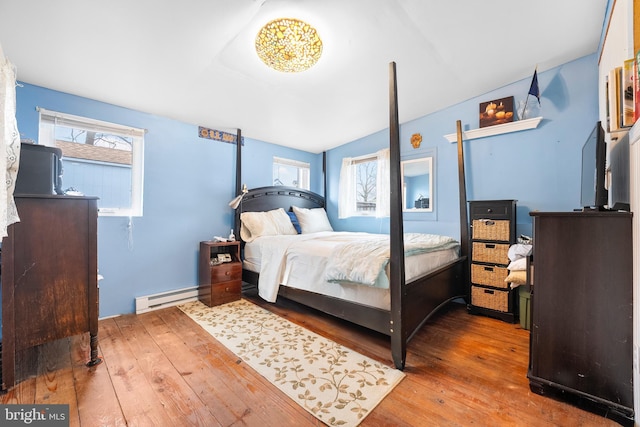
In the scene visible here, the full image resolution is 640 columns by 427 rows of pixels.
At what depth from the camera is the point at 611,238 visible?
127 cm

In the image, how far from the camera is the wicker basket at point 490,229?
Result: 2465mm

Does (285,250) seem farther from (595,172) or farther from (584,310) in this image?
(595,172)

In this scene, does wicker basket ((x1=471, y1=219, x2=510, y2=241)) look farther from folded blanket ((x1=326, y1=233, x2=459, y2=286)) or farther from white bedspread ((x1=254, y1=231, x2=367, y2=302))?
white bedspread ((x1=254, y1=231, x2=367, y2=302))

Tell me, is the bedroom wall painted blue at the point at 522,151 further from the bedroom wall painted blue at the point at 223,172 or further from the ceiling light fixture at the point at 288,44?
the ceiling light fixture at the point at 288,44

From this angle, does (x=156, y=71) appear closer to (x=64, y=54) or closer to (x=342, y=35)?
(x=64, y=54)

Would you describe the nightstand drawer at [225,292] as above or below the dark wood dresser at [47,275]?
below

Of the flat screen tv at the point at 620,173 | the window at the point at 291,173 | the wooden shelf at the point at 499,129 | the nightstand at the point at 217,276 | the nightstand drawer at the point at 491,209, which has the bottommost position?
the nightstand at the point at 217,276

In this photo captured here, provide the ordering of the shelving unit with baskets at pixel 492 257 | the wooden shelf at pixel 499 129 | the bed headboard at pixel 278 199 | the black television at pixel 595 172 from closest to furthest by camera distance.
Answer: the black television at pixel 595 172 < the shelving unit with baskets at pixel 492 257 < the wooden shelf at pixel 499 129 < the bed headboard at pixel 278 199

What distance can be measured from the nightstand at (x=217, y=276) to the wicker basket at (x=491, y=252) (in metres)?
2.63

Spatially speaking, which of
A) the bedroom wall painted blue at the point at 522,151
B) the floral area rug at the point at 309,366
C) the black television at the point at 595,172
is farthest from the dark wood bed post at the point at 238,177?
the black television at the point at 595,172

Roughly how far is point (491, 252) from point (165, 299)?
11.4ft

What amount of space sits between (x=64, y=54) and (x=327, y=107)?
7.58 feet

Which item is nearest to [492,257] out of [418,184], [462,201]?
[462,201]

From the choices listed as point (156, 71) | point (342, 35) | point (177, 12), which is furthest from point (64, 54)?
point (342, 35)
